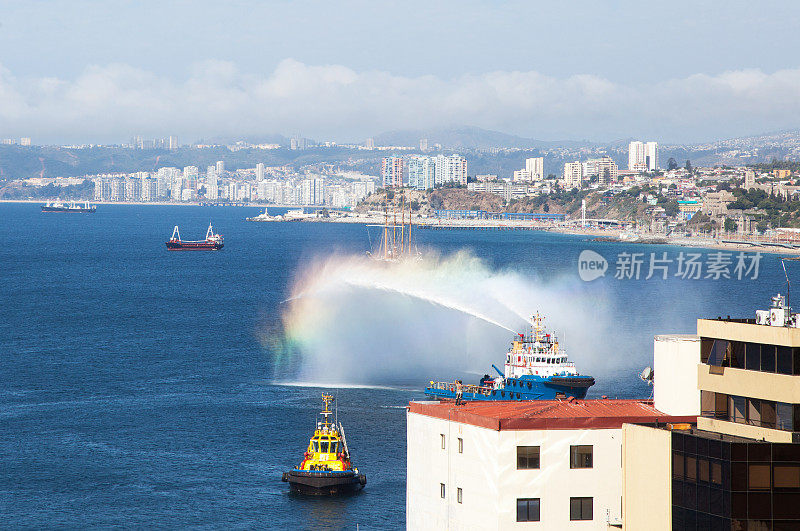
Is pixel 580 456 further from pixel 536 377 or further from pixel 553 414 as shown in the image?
pixel 536 377

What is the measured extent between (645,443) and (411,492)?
904 cm

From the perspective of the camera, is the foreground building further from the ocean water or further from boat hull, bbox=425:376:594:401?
boat hull, bbox=425:376:594:401

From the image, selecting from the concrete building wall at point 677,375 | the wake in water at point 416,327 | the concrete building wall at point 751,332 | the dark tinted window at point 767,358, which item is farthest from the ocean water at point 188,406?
the dark tinted window at point 767,358

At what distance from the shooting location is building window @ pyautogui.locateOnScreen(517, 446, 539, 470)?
30281mm

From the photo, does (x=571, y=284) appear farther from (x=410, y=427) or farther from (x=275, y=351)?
(x=410, y=427)

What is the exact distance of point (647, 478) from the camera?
85.3 ft

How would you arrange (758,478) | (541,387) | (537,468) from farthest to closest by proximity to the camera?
Answer: (541,387) → (537,468) → (758,478)

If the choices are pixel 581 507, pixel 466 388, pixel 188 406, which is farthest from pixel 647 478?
pixel 188 406

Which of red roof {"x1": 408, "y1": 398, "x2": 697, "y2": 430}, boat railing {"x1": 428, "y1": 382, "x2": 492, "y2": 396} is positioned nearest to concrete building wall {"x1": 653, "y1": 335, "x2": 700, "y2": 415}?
red roof {"x1": 408, "y1": 398, "x2": 697, "y2": 430}

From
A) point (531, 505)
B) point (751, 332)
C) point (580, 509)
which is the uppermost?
point (751, 332)

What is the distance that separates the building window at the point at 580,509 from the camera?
30.5 metres

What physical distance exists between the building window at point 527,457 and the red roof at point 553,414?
518 millimetres

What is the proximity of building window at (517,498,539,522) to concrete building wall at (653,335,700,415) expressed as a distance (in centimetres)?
406

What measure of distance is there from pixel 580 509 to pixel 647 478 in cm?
491
